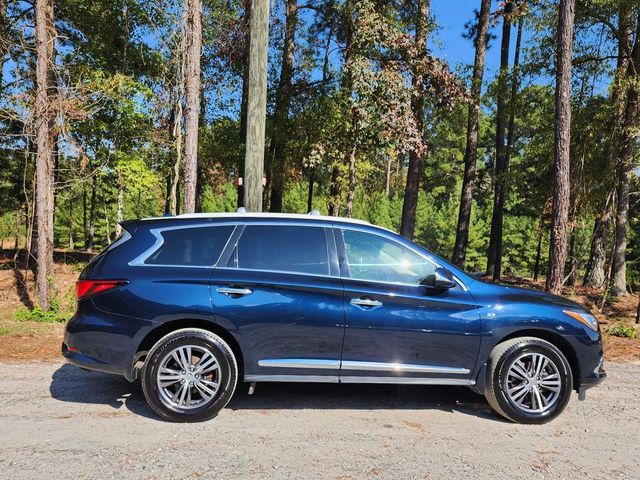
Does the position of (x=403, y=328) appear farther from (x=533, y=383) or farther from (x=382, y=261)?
(x=533, y=383)

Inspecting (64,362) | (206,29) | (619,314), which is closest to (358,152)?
(206,29)

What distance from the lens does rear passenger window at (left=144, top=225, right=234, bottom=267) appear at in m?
4.36

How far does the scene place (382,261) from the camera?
14.8 ft

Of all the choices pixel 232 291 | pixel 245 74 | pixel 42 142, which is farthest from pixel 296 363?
pixel 245 74

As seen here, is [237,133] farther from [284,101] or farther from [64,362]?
[64,362]

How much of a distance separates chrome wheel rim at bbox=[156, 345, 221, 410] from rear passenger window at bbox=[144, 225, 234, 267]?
79 cm

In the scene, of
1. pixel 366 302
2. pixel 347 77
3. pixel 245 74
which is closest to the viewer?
pixel 366 302

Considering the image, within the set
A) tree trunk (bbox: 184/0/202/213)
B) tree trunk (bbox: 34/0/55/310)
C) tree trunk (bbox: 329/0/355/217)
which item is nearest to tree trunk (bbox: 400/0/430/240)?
tree trunk (bbox: 329/0/355/217)

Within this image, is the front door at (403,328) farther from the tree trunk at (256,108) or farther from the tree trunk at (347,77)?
the tree trunk at (347,77)

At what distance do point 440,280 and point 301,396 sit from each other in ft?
6.11

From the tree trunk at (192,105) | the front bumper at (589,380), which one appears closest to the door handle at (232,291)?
the front bumper at (589,380)

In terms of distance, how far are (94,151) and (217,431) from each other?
12.8 m

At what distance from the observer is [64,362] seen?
5.81m

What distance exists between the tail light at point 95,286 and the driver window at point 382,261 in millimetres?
2114
